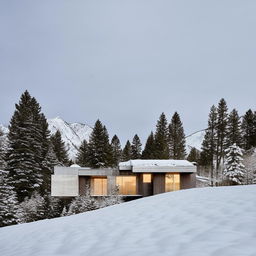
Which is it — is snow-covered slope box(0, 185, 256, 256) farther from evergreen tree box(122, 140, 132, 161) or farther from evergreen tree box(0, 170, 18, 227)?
evergreen tree box(122, 140, 132, 161)

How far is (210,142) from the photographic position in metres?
Answer: 39.9

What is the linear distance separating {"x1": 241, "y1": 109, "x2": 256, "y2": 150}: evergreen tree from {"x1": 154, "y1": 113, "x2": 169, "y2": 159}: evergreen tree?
47.2 ft

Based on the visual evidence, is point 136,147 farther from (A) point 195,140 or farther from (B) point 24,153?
(A) point 195,140

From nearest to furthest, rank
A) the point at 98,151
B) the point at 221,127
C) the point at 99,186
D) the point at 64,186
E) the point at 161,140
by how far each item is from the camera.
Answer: the point at 64,186 → the point at 99,186 → the point at 98,151 → the point at 161,140 → the point at 221,127

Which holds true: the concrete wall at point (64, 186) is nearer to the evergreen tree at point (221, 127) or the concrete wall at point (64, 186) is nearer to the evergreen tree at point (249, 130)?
the evergreen tree at point (221, 127)

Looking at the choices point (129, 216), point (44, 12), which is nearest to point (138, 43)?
point (44, 12)

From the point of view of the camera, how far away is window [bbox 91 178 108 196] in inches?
896

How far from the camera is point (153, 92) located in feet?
524

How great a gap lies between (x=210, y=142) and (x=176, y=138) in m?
5.91

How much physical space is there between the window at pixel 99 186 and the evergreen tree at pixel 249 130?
3014 centimetres

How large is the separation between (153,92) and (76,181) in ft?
468

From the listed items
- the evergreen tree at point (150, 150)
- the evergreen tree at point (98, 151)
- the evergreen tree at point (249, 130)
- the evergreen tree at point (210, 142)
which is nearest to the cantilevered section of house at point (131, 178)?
the evergreen tree at point (98, 151)

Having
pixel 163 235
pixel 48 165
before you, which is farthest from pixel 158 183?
pixel 163 235

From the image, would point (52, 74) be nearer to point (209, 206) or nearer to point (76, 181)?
point (76, 181)
